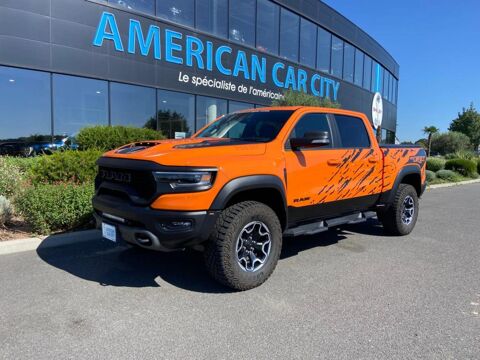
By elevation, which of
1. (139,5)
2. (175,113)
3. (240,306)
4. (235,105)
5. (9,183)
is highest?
(139,5)

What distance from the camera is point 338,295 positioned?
155 inches

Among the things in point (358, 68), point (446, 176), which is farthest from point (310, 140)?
point (358, 68)

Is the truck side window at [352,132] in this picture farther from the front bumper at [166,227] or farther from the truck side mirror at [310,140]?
the front bumper at [166,227]

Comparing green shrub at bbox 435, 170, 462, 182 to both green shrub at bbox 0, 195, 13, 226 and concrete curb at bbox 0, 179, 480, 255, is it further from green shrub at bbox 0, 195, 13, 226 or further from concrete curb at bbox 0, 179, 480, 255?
green shrub at bbox 0, 195, 13, 226

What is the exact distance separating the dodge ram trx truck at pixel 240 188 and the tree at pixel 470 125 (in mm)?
59553

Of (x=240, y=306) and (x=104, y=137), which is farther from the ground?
(x=104, y=137)

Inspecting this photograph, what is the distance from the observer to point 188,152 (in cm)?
377

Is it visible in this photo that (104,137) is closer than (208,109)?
Yes

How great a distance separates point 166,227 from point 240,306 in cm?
98

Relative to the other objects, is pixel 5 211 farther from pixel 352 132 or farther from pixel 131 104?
pixel 131 104

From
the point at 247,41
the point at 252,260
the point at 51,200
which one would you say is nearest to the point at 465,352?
the point at 252,260

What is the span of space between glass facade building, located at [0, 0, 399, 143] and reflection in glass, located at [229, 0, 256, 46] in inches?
1.6

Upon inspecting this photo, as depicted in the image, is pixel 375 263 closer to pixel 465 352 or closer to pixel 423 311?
pixel 423 311

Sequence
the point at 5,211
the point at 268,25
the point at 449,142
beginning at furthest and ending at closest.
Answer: the point at 449,142, the point at 268,25, the point at 5,211
